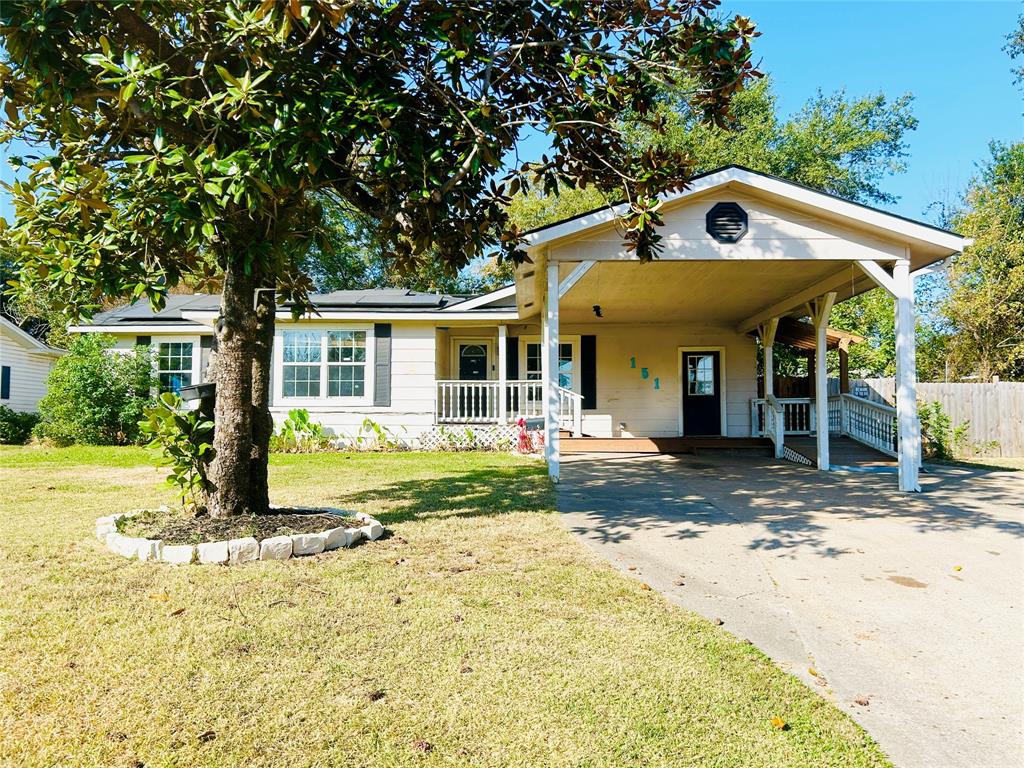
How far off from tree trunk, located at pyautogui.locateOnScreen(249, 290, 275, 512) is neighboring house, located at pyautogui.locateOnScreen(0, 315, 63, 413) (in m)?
17.5

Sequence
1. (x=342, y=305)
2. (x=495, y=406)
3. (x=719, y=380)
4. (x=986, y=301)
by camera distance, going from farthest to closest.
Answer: (x=986, y=301) < (x=719, y=380) < (x=495, y=406) < (x=342, y=305)

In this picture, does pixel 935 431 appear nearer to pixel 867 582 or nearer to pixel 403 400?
pixel 867 582

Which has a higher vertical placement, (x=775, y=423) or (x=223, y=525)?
(x=775, y=423)

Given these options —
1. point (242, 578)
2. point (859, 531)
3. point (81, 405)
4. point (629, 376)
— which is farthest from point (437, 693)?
point (81, 405)

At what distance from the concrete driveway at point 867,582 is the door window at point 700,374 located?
6.11 metres

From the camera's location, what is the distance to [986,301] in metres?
18.5

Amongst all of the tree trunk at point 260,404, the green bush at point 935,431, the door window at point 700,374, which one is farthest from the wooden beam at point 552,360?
the green bush at point 935,431

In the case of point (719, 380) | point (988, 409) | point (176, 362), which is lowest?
point (988, 409)

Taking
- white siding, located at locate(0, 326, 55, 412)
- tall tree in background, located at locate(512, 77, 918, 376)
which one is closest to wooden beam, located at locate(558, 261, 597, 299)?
tall tree in background, located at locate(512, 77, 918, 376)

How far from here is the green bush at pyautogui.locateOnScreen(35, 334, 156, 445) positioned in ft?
43.0

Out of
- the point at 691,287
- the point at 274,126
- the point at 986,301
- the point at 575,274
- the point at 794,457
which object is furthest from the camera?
the point at 986,301

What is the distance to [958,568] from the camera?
15.3ft

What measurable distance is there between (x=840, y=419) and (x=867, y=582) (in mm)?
11057

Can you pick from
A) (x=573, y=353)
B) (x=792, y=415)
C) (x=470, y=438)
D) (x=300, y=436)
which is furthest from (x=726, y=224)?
(x=300, y=436)
